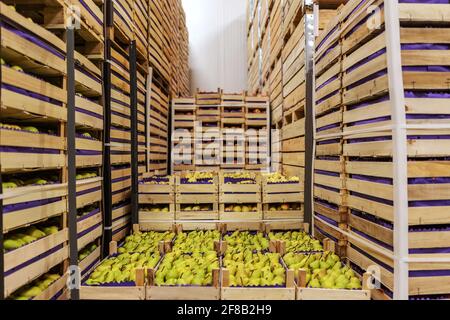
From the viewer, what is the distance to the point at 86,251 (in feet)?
14.4

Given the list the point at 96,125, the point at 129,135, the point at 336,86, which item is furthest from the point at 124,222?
the point at 336,86

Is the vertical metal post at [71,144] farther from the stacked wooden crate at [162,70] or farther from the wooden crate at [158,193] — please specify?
the stacked wooden crate at [162,70]

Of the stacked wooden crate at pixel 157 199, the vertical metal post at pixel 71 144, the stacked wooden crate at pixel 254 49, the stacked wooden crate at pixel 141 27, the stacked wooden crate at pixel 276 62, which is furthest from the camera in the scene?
the stacked wooden crate at pixel 254 49

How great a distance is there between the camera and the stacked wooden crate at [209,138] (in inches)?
358

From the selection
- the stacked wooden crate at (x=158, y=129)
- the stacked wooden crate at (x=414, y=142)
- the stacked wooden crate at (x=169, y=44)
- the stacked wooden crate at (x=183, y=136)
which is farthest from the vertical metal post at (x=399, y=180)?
the stacked wooden crate at (x=183, y=136)

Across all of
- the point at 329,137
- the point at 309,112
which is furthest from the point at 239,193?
the point at 329,137

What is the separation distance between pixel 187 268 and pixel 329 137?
94.6 inches

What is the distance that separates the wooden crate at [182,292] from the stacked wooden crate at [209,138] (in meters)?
5.79

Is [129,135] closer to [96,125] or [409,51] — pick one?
[96,125]

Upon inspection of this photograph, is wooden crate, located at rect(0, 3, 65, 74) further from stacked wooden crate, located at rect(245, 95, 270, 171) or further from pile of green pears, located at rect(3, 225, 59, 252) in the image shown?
stacked wooden crate, located at rect(245, 95, 270, 171)

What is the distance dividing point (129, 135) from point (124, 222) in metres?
1.35

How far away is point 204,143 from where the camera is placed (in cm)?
915

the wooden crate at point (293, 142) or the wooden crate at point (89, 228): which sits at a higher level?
the wooden crate at point (293, 142)

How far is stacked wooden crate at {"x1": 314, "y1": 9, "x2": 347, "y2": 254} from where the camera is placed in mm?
4469
